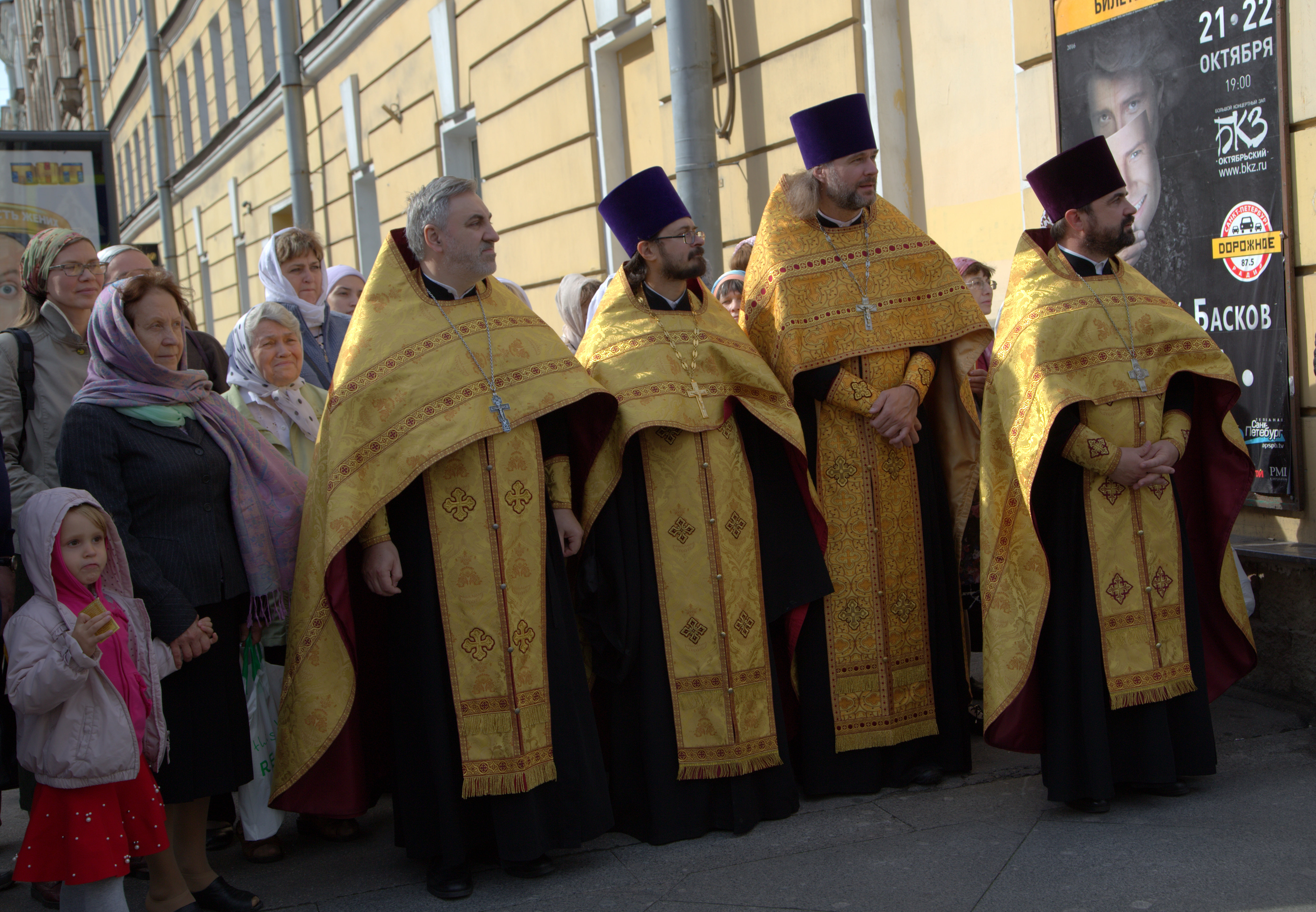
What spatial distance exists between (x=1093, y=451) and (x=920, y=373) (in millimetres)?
661

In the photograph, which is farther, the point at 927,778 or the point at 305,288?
the point at 305,288

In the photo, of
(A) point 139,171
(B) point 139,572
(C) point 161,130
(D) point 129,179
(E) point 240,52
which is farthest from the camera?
(D) point 129,179

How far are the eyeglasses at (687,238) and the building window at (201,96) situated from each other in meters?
18.9

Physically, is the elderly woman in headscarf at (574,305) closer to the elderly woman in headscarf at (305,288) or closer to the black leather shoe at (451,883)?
the elderly woman in headscarf at (305,288)

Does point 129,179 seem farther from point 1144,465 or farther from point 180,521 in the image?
point 1144,465

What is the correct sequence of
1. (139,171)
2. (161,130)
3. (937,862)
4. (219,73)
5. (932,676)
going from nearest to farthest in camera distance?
(937,862), (932,676), (161,130), (219,73), (139,171)

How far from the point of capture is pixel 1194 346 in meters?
3.99

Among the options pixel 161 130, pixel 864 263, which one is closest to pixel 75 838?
pixel 864 263

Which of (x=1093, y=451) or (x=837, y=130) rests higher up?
(x=837, y=130)

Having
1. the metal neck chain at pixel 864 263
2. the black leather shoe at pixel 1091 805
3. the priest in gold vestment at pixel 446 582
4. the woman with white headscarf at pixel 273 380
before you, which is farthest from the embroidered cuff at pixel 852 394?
the woman with white headscarf at pixel 273 380

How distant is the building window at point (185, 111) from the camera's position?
23000mm

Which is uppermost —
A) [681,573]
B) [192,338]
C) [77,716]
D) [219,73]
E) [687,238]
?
[219,73]

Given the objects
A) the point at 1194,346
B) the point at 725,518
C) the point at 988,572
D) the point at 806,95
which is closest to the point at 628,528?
the point at 725,518

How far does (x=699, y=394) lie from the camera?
396 centimetres
